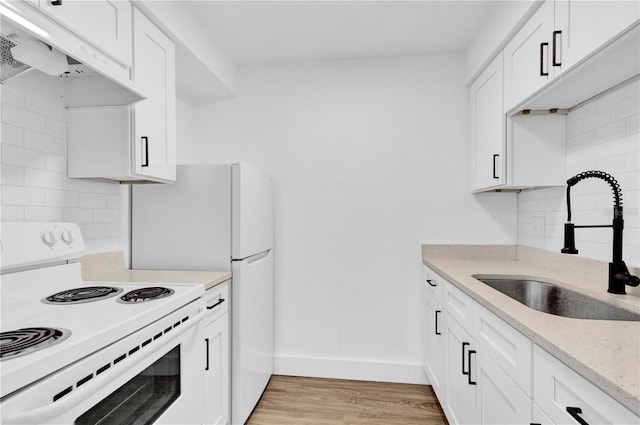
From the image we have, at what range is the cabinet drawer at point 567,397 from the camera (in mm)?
677

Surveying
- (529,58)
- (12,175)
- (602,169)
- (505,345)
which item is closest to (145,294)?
(12,175)

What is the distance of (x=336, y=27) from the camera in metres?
2.26

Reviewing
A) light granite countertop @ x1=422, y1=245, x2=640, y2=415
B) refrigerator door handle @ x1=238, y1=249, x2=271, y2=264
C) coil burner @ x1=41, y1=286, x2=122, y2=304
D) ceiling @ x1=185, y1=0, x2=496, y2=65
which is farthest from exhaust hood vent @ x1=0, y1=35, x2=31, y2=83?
light granite countertop @ x1=422, y1=245, x2=640, y2=415

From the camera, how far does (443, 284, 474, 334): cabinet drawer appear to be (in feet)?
5.07

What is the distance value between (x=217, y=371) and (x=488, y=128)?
2164 mm

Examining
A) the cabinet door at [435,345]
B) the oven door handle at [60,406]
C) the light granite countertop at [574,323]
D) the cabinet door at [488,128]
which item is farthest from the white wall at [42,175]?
the cabinet door at [488,128]

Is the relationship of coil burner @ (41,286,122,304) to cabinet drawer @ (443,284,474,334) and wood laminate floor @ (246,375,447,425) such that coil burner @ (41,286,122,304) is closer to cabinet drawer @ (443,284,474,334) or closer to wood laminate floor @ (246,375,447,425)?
wood laminate floor @ (246,375,447,425)

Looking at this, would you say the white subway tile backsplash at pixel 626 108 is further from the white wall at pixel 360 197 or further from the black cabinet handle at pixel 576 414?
the black cabinet handle at pixel 576 414

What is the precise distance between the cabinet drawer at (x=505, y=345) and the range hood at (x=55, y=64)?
1.71 meters

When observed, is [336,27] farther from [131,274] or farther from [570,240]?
[131,274]

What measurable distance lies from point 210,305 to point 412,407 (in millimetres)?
1518

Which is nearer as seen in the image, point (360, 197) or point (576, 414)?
point (576, 414)

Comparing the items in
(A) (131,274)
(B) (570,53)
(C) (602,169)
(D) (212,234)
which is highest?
(B) (570,53)

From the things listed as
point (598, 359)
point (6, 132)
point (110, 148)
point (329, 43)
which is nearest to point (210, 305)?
point (110, 148)
